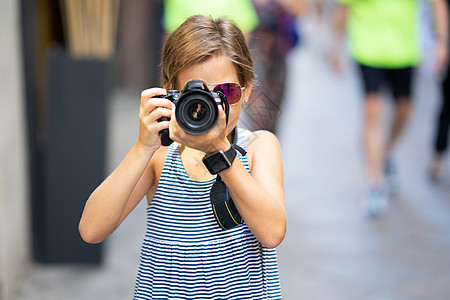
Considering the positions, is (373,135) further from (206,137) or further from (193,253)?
(206,137)

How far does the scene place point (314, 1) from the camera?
16391 mm

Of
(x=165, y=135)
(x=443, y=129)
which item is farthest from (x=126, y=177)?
(x=443, y=129)

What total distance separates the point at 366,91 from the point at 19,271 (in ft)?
9.93

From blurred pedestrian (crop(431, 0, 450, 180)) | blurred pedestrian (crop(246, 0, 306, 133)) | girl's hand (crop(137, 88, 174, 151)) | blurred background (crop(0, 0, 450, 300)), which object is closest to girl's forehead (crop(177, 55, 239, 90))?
girl's hand (crop(137, 88, 174, 151))

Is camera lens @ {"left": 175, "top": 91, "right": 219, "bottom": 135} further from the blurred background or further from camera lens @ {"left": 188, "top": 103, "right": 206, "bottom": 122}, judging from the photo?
the blurred background

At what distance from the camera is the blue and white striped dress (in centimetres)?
192

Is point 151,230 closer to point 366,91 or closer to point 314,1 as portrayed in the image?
point 366,91

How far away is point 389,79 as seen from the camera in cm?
552

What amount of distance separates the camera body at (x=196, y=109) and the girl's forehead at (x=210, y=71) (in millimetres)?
202

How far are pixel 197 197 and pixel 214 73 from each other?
382 millimetres

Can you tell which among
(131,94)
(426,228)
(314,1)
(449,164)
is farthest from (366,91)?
(314,1)

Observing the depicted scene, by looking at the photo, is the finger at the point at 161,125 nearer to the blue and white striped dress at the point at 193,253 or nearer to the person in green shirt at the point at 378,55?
the blue and white striped dress at the point at 193,253

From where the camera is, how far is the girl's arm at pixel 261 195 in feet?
5.90

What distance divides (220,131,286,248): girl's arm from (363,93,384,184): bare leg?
3.41 meters
